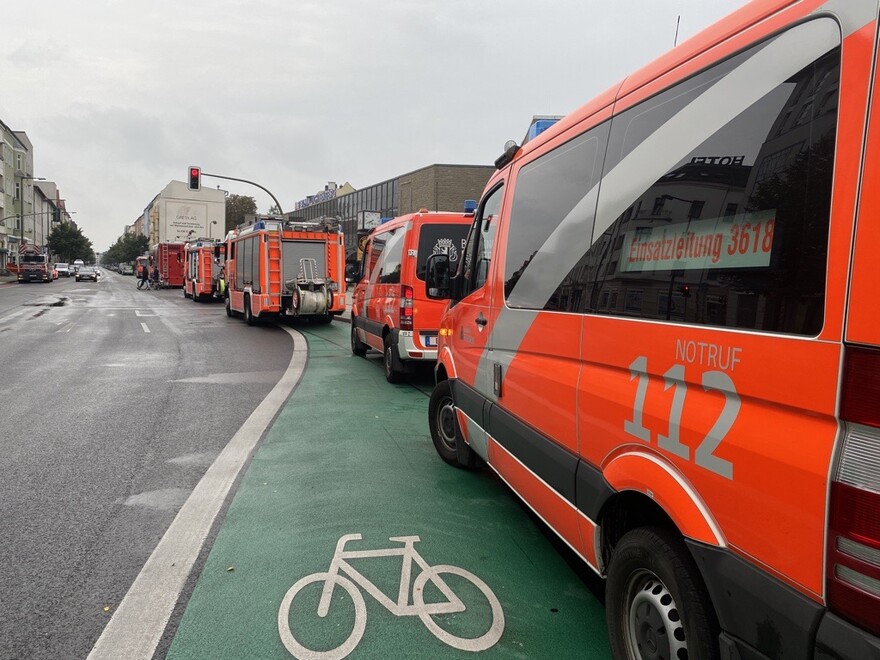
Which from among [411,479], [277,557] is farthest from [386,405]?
[277,557]

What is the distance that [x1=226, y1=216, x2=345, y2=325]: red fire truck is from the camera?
1558 centimetres

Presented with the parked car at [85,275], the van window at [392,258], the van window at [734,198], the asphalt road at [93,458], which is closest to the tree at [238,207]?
the parked car at [85,275]

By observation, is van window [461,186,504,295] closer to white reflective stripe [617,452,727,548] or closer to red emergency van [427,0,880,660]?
red emergency van [427,0,880,660]

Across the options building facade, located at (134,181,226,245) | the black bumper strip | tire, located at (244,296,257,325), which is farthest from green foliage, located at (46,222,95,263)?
the black bumper strip

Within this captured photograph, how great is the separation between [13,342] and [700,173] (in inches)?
563

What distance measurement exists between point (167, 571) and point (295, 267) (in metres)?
13.2

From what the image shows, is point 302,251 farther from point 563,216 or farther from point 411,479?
point 563,216

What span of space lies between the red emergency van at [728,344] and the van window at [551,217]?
2 centimetres

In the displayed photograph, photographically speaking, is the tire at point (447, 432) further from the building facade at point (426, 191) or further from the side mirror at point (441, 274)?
the building facade at point (426, 191)

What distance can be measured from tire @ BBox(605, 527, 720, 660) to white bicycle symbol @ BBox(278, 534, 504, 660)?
0.66 m

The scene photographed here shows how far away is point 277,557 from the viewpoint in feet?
11.0

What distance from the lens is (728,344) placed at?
175 cm

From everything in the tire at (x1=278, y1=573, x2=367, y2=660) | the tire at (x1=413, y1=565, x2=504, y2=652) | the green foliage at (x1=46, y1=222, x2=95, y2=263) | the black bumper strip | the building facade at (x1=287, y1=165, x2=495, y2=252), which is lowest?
the tire at (x1=278, y1=573, x2=367, y2=660)

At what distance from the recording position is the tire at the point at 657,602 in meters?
1.80
